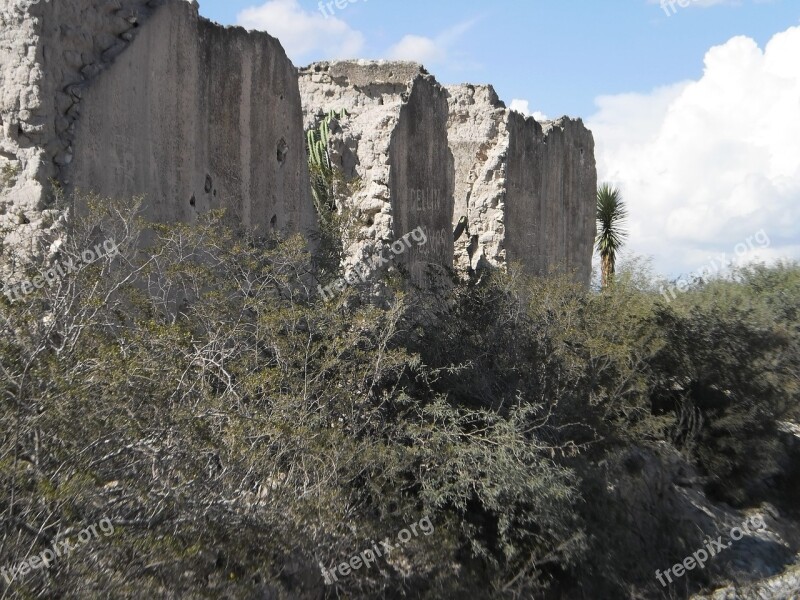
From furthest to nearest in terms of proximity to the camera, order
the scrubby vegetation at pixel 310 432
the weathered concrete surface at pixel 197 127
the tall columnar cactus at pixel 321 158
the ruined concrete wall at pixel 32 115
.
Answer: the tall columnar cactus at pixel 321 158 → the weathered concrete surface at pixel 197 127 → the ruined concrete wall at pixel 32 115 → the scrubby vegetation at pixel 310 432

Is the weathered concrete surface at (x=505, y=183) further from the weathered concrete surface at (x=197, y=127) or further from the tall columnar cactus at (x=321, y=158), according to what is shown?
the weathered concrete surface at (x=197, y=127)

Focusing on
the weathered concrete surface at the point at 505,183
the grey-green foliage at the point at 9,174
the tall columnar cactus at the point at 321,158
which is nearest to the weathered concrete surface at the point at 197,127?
the grey-green foliage at the point at 9,174

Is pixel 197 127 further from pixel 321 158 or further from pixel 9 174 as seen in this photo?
pixel 321 158

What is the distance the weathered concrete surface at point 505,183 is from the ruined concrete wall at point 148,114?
226 inches

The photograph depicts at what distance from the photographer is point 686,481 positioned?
13.4 m

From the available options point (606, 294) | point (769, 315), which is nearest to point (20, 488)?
point (606, 294)

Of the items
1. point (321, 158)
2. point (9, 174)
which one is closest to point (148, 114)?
point (9, 174)

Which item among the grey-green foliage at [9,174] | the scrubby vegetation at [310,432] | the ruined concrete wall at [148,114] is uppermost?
the ruined concrete wall at [148,114]

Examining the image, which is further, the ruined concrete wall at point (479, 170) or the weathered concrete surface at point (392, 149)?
the ruined concrete wall at point (479, 170)

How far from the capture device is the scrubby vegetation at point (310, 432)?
6.05m

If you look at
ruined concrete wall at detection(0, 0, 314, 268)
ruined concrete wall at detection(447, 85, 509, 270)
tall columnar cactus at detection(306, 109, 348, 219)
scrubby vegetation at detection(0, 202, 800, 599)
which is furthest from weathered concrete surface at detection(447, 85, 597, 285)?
ruined concrete wall at detection(0, 0, 314, 268)

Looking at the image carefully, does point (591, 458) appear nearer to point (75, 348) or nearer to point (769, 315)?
point (75, 348)

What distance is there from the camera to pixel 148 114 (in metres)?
9.31

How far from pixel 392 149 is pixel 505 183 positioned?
4048 mm
